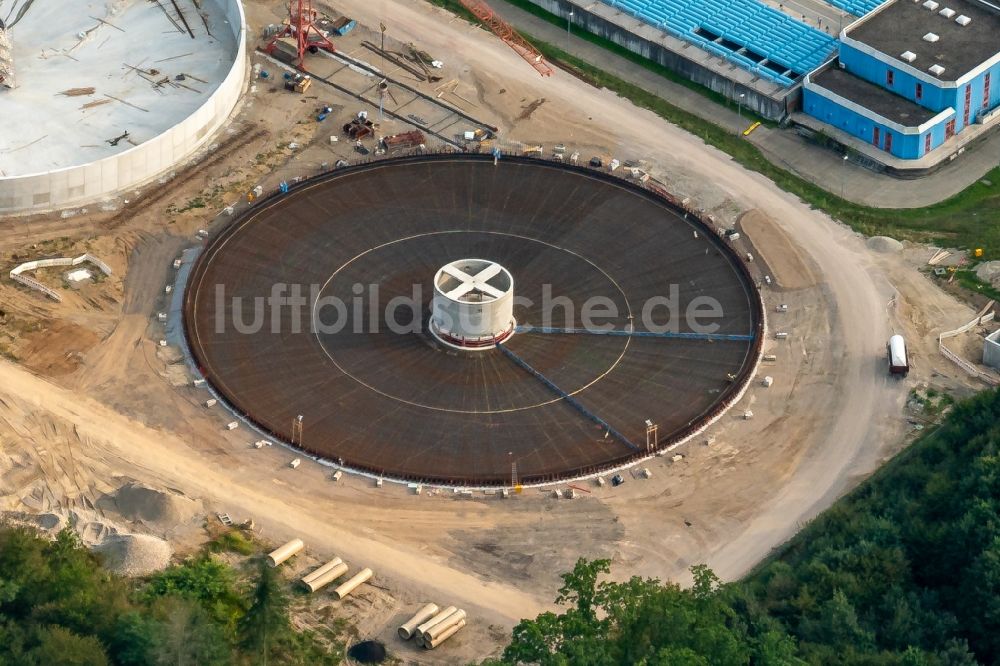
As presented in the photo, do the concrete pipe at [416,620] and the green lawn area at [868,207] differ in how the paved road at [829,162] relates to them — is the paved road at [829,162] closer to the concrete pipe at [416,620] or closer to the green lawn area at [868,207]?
the green lawn area at [868,207]

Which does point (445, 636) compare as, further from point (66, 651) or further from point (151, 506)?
point (66, 651)

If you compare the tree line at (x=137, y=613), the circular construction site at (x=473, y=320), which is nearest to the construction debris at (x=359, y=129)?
the circular construction site at (x=473, y=320)

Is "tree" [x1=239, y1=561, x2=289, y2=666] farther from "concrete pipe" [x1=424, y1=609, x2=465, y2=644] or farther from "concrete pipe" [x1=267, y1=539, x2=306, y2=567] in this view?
"concrete pipe" [x1=424, y1=609, x2=465, y2=644]

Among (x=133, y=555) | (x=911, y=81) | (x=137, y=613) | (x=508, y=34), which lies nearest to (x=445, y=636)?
(x=137, y=613)

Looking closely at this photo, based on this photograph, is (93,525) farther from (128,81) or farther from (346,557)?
(128,81)

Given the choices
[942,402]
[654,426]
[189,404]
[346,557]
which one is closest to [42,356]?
[189,404]

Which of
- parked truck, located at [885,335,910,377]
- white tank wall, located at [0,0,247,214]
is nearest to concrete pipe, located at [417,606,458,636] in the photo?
parked truck, located at [885,335,910,377]

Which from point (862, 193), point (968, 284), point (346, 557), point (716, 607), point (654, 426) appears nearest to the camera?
point (716, 607)
